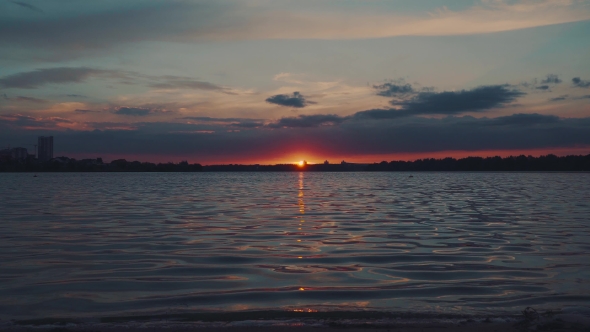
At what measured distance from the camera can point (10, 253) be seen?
529 inches

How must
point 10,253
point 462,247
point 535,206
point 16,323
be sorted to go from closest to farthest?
1. point 16,323
2. point 10,253
3. point 462,247
4. point 535,206

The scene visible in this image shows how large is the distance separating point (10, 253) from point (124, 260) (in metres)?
3.56

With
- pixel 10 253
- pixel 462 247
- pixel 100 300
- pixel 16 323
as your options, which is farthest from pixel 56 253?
pixel 462 247

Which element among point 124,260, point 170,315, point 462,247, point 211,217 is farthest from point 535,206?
point 170,315

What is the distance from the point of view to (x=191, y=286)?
9836 millimetres

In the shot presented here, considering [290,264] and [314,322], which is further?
[290,264]

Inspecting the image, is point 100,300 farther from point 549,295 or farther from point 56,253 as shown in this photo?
point 549,295

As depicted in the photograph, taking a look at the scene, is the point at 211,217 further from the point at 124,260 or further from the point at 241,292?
the point at 241,292

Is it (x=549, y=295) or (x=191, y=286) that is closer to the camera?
(x=549, y=295)

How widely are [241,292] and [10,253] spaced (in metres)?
7.84

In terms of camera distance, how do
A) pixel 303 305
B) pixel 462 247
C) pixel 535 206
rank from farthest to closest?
pixel 535 206, pixel 462 247, pixel 303 305

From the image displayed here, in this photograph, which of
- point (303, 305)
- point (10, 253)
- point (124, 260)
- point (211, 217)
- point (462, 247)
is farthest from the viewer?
point (211, 217)

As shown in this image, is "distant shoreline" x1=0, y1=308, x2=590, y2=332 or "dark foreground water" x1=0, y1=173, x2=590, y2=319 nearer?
"distant shoreline" x1=0, y1=308, x2=590, y2=332

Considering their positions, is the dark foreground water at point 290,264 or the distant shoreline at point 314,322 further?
the dark foreground water at point 290,264
